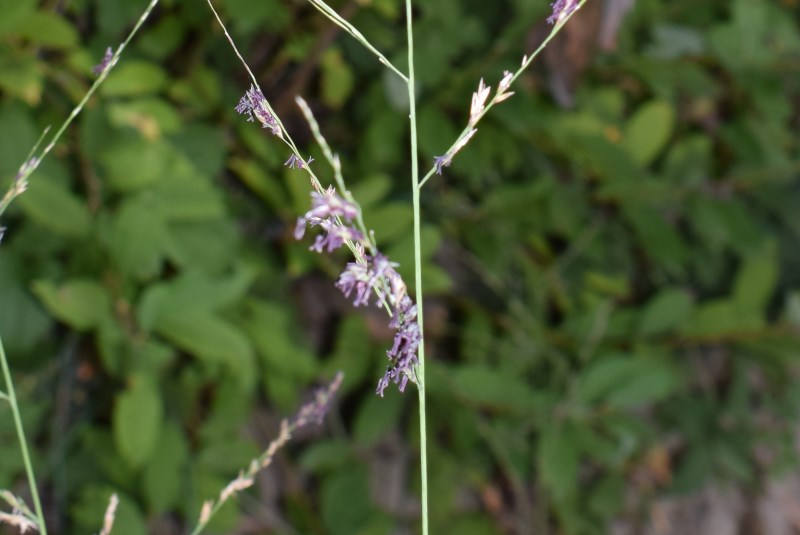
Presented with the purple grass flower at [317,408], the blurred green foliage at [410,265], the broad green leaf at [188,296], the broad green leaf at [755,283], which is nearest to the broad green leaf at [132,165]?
the blurred green foliage at [410,265]

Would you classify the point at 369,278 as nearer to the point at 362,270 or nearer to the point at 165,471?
the point at 362,270

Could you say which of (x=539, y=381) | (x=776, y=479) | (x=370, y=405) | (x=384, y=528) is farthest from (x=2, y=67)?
(x=776, y=479)

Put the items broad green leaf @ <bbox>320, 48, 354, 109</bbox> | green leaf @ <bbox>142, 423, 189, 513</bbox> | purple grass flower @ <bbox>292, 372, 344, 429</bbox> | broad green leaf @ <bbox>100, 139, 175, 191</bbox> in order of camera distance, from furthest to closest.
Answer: broad green leaf @ <bbox>320, 48, 354, 109</bbox> → green leaf @ <bbox>142, 423, 189, 513</bbox> → broad green leaf @ <bbox>100, 139, 175, 191</bbox> → purple grass flower @ <bbox>292, 372, 344, 429</bbox>

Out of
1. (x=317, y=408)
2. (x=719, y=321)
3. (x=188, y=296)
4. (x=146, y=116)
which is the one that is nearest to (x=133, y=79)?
(x=146, y=116)

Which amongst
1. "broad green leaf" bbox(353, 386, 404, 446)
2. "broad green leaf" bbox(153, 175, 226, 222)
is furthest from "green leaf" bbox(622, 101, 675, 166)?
"broad green leaf" bbox(153, 175, 226, 222)

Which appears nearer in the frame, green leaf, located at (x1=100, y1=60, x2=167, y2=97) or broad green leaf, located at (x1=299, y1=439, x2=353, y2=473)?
green leaf, located at (x1=100, y1=60, x2=167, y2=97)

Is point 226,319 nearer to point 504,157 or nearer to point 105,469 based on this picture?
point 105,469

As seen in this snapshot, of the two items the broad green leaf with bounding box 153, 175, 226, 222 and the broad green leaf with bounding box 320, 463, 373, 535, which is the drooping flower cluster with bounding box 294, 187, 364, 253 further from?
the broad green leaf with bounding box 320, 463, 373, 535

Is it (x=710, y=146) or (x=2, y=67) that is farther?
(x=710, y=146)
